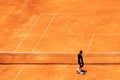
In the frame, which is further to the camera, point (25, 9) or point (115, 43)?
point (25, 9)

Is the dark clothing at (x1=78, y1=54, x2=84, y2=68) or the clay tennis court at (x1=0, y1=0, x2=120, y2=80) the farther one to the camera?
the clay tennis court at (x1=0, y1=0, x2=120, y2=80)

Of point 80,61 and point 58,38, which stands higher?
point 80,61

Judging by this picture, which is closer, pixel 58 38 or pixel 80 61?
pixel 80 61

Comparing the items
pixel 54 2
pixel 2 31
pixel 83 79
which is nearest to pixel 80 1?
pixel 54 2

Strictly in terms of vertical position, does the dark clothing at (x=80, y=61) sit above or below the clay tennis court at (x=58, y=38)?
above

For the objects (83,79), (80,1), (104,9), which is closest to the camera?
(83,79)

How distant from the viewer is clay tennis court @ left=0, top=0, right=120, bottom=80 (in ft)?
47.0

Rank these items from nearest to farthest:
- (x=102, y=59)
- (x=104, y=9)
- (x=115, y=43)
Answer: (x=102, y=59), (x=115, y=43), (x=104, y=9)

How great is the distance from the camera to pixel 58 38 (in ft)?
56.0

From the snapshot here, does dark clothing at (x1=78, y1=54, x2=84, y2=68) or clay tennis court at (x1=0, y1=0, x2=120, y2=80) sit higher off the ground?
dark clothing at (x1=78, y1=54, x2=84, y2=68)

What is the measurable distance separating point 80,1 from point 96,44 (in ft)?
19.6

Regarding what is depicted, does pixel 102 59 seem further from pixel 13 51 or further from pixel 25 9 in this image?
pixel 25 9

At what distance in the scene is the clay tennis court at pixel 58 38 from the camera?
14.3 m

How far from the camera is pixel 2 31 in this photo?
18.4 metres
